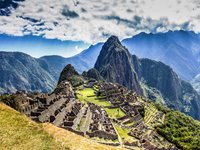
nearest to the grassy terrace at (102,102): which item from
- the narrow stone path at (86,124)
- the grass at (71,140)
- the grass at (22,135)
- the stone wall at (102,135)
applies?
the narrow stone path at (86,124)

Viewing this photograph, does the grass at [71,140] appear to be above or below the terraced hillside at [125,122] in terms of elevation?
above

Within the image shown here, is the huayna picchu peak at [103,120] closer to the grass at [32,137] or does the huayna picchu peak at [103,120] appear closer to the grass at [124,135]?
the grass at [124,135]

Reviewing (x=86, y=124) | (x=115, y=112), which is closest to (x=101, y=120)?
(x=86, y=124)

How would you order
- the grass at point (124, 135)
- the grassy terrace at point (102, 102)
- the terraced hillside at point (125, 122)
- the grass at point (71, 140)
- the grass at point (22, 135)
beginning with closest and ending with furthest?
the grass at point (22, 135)
the grass at point (71, 140)
the terraced hillside at point (125, 122)
the grass at point (124, 135)
the grassy terrace at point (102, 102)

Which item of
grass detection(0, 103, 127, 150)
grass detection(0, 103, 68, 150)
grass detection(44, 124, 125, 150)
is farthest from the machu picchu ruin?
grass detection(44, 124, 125, 150)

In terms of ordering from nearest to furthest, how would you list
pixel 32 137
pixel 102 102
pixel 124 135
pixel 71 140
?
pixel 32 137, pixel 71 140, pixel 124 135, pixel 102 102

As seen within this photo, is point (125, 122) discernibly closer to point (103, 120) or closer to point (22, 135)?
point (103, 120)

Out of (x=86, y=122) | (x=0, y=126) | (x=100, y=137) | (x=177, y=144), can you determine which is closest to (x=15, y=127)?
(x=0, y=126)
